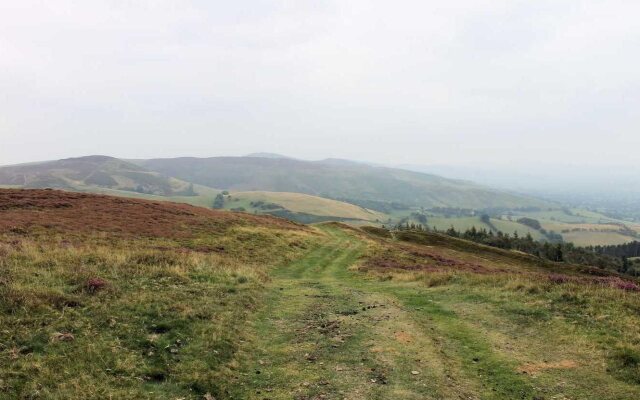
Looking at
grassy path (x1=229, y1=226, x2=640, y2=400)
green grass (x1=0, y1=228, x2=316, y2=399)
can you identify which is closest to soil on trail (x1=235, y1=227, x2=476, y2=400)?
grassy path (x1=229, y1=226, x2=640, y2=400)

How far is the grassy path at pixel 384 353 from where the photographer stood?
12750mm

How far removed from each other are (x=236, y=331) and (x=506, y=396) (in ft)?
32.1

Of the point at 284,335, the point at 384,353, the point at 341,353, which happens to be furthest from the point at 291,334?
the point at 384,353

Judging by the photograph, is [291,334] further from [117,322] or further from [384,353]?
A: [117,322]

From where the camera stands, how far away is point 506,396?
41.1ft

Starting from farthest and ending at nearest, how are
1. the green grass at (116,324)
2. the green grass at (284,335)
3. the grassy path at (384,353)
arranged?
1. the grassy path at (384,353)
2. the green grass at (284,335)
3. the green grass at (116,324)

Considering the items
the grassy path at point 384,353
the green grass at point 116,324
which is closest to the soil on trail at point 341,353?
the grassy path at point 384,353

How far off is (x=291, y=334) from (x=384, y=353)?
13.4ft

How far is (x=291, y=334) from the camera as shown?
58.2 feet

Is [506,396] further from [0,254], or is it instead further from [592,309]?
[0,254]

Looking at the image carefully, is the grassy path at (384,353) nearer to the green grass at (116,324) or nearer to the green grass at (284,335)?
the green grass at (284,335)

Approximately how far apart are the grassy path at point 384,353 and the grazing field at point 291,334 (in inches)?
2.7

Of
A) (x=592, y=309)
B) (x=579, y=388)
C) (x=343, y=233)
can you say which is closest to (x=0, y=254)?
(x=579, y=388)

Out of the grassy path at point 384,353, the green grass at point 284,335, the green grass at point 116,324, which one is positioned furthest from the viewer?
the grassy path at point 384,353
